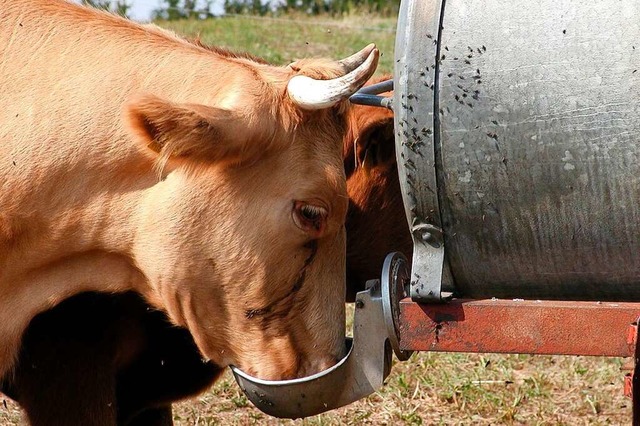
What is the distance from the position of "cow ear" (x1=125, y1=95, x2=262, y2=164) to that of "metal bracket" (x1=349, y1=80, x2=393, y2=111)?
0.42m

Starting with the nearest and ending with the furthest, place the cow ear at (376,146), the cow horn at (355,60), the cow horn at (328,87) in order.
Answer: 1. the cow horn at (328,87)
2. the cow horn at (355,60)
3. the cow ear at (376,146)

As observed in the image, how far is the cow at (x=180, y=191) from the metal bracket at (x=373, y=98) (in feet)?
0.16

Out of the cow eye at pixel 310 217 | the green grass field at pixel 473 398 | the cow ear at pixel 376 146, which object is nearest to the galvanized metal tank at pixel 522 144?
the cow eye at pixel 310 217

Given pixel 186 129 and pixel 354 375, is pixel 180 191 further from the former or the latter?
pixel 354 375

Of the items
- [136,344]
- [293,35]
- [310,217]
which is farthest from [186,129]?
[293,35]

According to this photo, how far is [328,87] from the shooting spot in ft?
10.7

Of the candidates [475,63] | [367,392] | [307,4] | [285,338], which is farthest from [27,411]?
[307,4]

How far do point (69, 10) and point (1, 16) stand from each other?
226 mm

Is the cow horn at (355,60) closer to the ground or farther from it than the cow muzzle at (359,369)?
farther from it

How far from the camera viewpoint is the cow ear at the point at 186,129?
120 inches

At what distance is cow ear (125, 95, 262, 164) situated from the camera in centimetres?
305

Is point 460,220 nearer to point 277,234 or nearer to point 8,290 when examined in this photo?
point 277,234

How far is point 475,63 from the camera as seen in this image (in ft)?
9.39

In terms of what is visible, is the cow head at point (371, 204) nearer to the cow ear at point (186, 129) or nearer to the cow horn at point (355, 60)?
the cow horn at point (355, 60)
